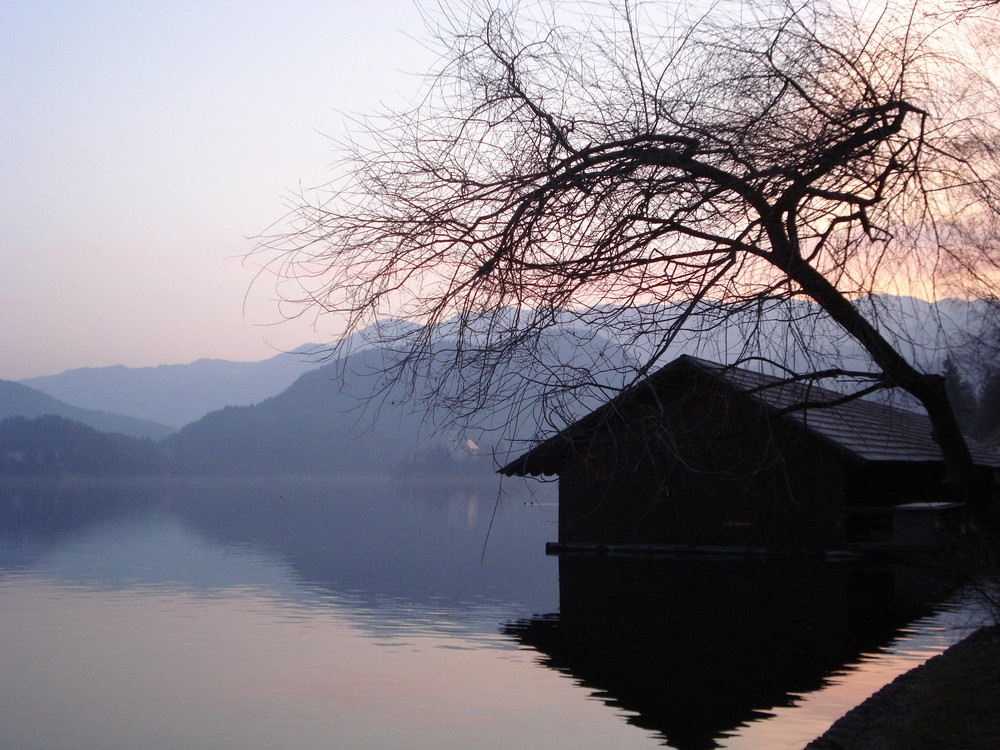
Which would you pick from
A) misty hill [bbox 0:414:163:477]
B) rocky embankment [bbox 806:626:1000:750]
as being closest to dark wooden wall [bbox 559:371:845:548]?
rocky embankment [bbox 806:626:1000:750]

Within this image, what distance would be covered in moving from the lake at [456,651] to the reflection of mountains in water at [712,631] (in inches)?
1.6

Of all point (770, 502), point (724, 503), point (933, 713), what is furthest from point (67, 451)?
point (933, 713)

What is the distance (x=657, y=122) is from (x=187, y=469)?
181m

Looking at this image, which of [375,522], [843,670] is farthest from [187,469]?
[843,670]

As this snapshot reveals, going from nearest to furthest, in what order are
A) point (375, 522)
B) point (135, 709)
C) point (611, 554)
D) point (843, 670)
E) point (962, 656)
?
point (962, 656) < point (135, 709) < point (843, 670) < point (611, 554) < point (375, 522)

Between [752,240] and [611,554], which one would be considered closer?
[752,240]

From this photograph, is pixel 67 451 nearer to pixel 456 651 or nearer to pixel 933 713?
pixel 456 651

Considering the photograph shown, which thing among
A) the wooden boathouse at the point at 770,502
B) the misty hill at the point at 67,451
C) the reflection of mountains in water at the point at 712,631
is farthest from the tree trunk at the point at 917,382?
the misty hill at the point at 67,451

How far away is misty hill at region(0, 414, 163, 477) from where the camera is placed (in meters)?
164

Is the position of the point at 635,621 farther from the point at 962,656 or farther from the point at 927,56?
the point at 927,56

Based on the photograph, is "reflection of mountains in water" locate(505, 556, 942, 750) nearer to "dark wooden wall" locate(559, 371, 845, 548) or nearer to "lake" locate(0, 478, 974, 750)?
"lake" locate(0, 478, 974, 750)

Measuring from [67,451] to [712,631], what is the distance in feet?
583

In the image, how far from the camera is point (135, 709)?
28.5 feet

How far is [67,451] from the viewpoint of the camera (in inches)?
6757
